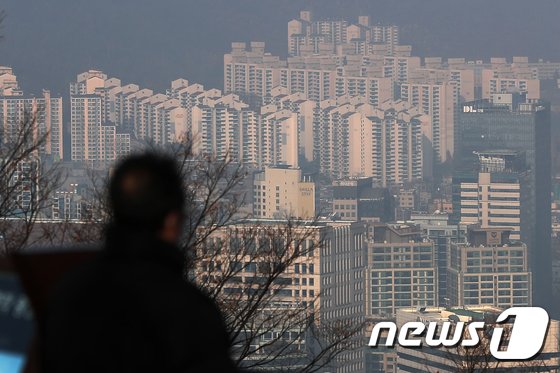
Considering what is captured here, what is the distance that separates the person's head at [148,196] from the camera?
1357 millimetres

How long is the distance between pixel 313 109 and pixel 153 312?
137 meters

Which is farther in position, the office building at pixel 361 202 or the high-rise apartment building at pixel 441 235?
the office building at pixel 361 202

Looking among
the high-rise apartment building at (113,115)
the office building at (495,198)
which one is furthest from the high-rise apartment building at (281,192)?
the high-rise apartment building at (113,115)

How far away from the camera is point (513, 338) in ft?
45.9

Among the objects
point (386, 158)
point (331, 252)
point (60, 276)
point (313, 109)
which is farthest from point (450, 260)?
point (60, 276)

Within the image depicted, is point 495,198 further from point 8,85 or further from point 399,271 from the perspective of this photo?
point 8,85

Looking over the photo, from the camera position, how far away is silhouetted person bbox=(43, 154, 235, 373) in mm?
1326

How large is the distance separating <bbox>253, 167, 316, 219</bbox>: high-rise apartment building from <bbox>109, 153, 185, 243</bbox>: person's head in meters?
93.9

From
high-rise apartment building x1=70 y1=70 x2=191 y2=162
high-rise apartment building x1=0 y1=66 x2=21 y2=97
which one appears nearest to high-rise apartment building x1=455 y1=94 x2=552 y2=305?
high-rise apartment building x1=70 y1=70 x2=191 y2=162

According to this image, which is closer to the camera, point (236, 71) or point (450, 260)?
point (450, 260)

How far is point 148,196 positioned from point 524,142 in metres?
125

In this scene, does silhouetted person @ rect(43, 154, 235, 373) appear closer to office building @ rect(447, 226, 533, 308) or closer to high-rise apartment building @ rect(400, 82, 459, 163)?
office building @ rect(447, 226, 533, 308)

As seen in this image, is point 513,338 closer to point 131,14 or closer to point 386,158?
point 386,158

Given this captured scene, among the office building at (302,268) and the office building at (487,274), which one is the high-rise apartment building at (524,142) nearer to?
the office building at (487,274)
